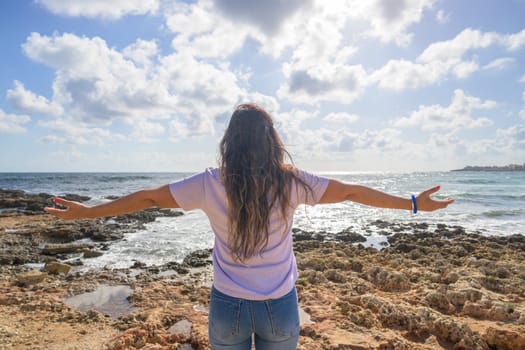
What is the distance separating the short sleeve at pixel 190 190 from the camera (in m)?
1.82

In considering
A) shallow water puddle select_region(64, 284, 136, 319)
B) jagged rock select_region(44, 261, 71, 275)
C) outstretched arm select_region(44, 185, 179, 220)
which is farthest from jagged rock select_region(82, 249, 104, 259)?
outstretched arm select_region(44, 185, 179, 220)

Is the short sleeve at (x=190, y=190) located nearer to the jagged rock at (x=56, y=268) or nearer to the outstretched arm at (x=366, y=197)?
the outstretched arm at (x=366, y=197)

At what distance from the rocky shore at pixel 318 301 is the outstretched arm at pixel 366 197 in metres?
2.36

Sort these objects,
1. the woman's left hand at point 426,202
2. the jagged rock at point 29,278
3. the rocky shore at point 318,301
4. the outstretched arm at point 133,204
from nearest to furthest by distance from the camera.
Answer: the outstretched arm at point 133,204 → the woman's left hand at point 426,202 → the rocky shore at point 318,301 → the jagged rock at point 29,278

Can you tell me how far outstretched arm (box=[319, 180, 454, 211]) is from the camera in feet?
6.27

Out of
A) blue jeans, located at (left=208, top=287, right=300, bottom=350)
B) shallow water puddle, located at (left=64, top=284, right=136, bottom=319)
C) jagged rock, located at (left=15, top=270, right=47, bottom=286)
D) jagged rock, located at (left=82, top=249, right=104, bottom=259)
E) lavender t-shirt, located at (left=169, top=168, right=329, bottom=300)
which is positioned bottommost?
jagged rock, located at (left=82, top=249, right=104, bottom=259)

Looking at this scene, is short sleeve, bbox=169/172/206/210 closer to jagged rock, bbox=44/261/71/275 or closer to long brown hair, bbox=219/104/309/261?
long brown hair, bbox=219/104/309/261

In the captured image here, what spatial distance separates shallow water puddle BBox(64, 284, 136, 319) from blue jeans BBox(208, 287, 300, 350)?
440 cm

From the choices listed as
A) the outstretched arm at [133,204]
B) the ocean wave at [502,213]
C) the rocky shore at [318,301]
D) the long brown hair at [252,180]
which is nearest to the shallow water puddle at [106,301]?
the rocky shore at [318,301]

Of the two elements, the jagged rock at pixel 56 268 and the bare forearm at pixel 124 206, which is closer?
the bare forearm at pixel 124 206

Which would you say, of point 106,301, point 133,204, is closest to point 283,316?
point 133,204

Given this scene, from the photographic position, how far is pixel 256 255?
1.79 metres

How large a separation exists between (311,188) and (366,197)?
0.38 metres

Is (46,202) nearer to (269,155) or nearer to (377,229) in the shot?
(377,229)
